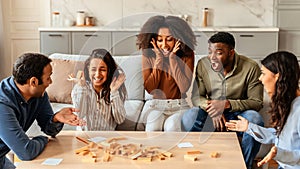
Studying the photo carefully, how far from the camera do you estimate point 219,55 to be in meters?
2.65

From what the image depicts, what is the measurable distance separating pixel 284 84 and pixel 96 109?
975mm

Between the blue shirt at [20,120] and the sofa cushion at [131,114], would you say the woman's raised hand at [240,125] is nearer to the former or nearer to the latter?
the sofa cushion at [131,114]

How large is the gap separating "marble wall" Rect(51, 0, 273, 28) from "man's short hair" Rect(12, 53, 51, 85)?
2862mm

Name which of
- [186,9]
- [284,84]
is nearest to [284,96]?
[284,84]

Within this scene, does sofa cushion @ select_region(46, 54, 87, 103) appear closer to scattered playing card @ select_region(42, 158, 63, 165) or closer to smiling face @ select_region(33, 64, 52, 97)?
smiling face @ select_region(33, 64, 52, 97)

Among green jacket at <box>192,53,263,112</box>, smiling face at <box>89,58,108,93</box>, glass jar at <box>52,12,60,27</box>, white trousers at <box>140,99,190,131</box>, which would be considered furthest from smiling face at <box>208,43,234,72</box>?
glass jar at <box>52,12,60,27</box>

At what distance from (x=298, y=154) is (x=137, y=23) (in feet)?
3.37

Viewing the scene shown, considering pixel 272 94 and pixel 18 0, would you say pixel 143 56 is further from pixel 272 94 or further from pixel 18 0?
pixel 18 0

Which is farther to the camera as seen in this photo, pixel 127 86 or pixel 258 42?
pixel 258 42

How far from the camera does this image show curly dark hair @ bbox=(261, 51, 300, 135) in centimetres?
206

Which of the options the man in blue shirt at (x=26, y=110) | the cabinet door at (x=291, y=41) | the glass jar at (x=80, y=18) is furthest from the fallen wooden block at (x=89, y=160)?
the cabinet door at (x=291, y=41)

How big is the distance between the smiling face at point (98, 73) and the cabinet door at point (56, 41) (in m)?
2.57

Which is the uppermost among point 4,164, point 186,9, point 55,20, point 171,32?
point 186,9

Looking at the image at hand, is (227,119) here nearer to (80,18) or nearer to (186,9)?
(186,9)
